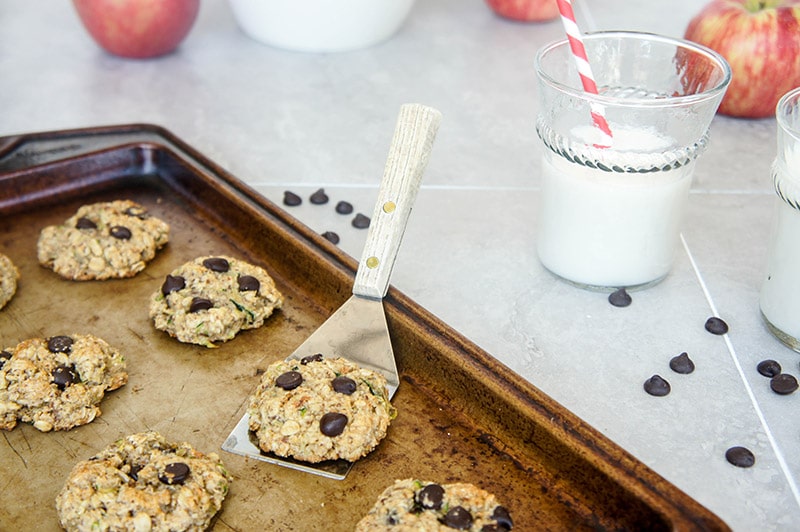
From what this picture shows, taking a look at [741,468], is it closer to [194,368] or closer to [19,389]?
[194,368]

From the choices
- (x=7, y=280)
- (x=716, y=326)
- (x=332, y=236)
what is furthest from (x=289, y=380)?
(x=716, y=326)

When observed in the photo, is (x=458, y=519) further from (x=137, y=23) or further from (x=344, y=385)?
(x=137, y=23)

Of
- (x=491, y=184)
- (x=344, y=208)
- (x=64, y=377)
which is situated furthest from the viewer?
(x=491, y=184)

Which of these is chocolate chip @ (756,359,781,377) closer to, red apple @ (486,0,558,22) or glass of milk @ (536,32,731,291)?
glass of milk @ (536,32,731,291)

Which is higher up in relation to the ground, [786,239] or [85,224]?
[786,239]

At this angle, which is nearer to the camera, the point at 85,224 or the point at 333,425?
the point at 333,425

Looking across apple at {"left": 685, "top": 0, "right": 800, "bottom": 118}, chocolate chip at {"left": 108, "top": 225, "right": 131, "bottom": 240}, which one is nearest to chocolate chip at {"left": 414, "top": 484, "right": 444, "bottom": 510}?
chocolate chip at {"left": 108, "top": 225, "right": 131, "bottom": 240}

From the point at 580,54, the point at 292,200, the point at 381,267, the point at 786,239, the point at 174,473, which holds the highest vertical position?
the point at 580,54
